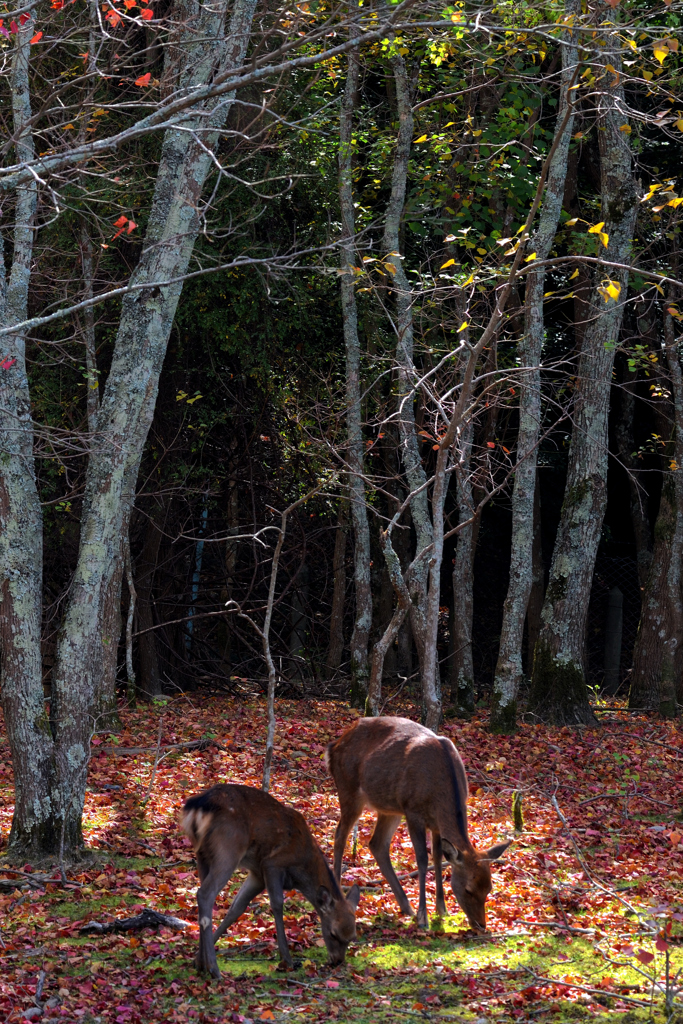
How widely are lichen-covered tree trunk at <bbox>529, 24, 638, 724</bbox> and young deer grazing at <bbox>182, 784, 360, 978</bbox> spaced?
21.6 feet

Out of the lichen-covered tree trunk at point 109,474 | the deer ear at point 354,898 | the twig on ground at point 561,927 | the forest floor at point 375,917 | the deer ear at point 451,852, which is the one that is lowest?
the forest floor at point 375,917

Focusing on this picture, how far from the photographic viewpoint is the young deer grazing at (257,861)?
5223mm

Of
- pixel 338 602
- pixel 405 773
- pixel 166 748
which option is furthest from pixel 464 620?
pixel 405 773

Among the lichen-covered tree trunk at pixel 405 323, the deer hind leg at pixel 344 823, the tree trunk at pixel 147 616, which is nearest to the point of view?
the deer hind leg at pixel 344 823

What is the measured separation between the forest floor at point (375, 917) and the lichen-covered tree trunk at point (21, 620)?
369 millimetres

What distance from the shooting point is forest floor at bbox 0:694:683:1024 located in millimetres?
4738

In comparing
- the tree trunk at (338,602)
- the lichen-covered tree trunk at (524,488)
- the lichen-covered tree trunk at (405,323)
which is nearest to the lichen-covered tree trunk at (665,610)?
the lichen-covered tree trunk at (524,488)

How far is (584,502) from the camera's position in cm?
1186

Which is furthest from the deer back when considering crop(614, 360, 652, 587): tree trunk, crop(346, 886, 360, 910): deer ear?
crop(614, 360, 652, 587): tree trunk

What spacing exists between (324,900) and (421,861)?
0.87 meters

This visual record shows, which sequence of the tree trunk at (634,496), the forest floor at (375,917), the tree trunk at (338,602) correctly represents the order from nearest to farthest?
the forest floor at (375,917) < the tree trunk at (338,602) < the tree trunk at (634,496)

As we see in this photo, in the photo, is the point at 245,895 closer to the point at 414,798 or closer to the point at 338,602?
the point at 414,798

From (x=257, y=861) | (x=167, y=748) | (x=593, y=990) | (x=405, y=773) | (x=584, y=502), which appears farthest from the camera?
(x=584, y=502)

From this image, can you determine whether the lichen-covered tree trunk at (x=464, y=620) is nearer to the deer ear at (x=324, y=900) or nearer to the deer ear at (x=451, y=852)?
the deer ear at (x=451, y=852)
